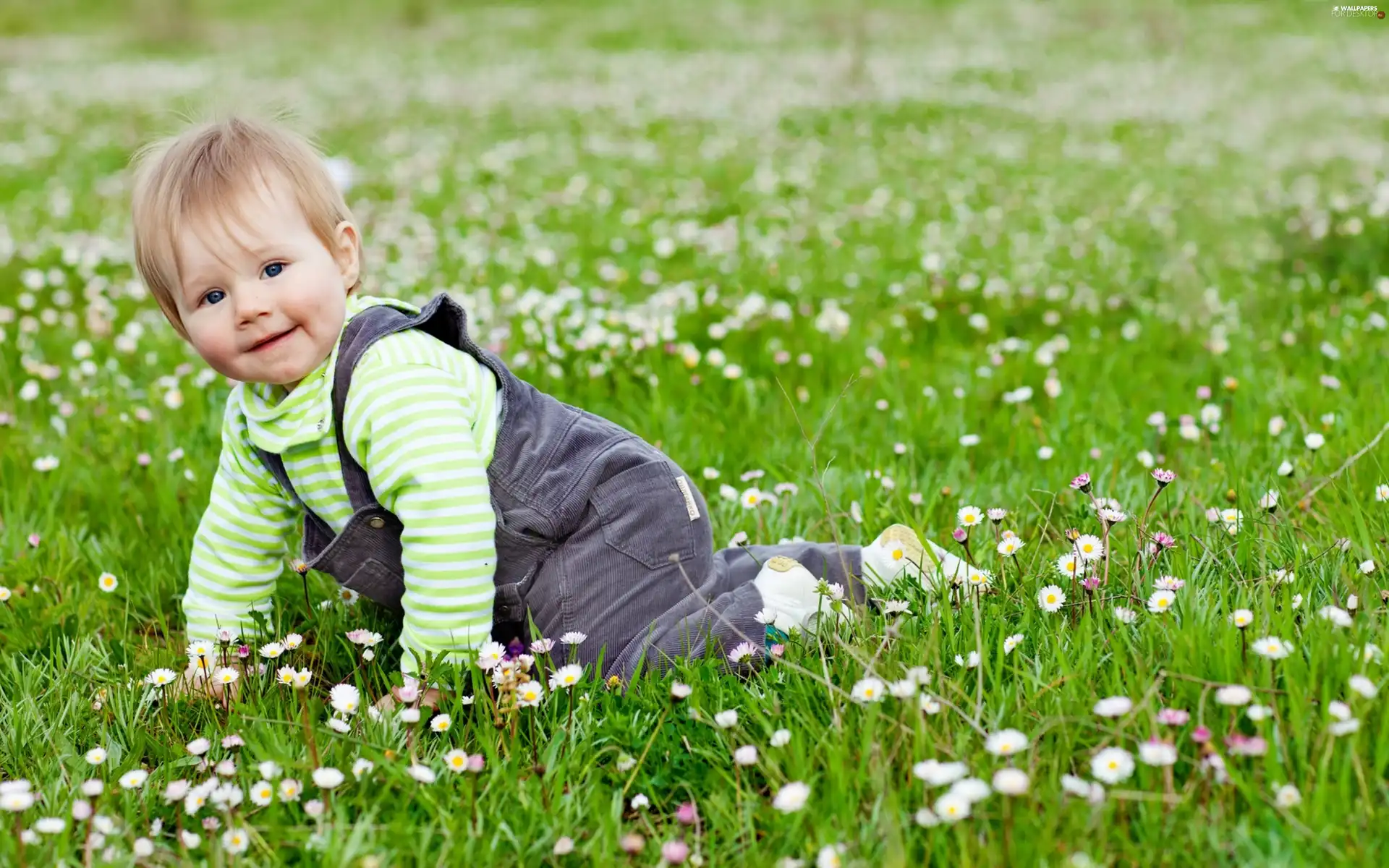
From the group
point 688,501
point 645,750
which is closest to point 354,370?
point 688,501

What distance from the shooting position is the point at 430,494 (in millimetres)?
2871

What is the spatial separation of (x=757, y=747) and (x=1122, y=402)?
3.04m

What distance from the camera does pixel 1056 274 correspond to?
7.11 metres

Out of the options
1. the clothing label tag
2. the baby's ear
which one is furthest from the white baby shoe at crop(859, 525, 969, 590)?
the baby's ear

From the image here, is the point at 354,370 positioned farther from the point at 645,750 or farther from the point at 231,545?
the point at 645,750

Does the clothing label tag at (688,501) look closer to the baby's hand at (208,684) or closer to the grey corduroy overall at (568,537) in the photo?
the grey corduroy overall at (568,537)

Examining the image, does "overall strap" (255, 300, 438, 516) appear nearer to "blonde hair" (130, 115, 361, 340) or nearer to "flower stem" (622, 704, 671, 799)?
"blonde hair" (130, 115, 361, 340)

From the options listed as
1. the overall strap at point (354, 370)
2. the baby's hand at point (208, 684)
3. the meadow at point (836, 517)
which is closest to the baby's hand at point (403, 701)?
the meadow at point (836, 517)

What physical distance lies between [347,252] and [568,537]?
98 cm

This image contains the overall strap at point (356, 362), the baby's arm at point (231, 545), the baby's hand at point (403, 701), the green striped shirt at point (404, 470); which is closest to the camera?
the baby's hand at point (403, 701)

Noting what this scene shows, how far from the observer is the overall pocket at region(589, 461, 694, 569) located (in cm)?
322

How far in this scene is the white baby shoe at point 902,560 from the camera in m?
3.24

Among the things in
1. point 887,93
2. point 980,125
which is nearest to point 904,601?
point 980,125

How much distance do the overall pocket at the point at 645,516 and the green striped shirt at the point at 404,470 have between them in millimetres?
356
